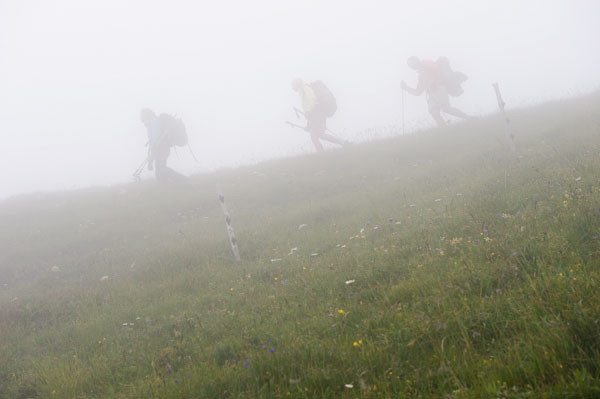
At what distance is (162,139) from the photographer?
1730cm

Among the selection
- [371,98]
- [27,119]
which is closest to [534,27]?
[371,98]

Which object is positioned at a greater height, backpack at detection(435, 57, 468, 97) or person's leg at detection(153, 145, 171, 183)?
backpack at detection(435, 57, 468, 97)

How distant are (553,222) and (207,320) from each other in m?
3.93

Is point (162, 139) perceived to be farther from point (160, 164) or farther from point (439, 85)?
point (439, 85)

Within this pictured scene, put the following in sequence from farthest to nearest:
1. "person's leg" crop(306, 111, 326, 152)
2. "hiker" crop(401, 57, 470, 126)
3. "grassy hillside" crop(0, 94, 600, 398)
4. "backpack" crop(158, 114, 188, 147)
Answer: "person's leg" crop(306, 111, 326, 152) → "hiker" crop(401, 57, 470, 126) → "backpack" crop(158, 114, 188, 147) → "grassy hillside" crop(0, 94, 600, 398)

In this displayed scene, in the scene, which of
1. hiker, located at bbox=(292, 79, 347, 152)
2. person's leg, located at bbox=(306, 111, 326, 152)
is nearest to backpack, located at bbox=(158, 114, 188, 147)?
hiker, located at bbox=(292, 79, 347, 152)

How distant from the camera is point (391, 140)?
16.4m

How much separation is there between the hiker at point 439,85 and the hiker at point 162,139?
11.1 meters

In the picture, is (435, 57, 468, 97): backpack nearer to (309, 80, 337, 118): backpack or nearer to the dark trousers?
(309, 80, 337, 118): backpack

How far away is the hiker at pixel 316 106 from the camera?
60.4ft

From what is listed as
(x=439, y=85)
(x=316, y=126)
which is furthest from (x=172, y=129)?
(x=439, y=85)

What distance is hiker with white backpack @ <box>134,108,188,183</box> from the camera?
17234 mm

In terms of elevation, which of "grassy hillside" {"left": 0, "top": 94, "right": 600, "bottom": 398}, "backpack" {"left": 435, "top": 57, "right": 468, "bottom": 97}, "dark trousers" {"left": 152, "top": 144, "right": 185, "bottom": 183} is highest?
"backpack" {"left": 435, "top": 57, "right": 468, "bottom": 97}

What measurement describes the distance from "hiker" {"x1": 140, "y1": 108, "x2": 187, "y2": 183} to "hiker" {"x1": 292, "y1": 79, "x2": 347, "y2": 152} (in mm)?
5595
